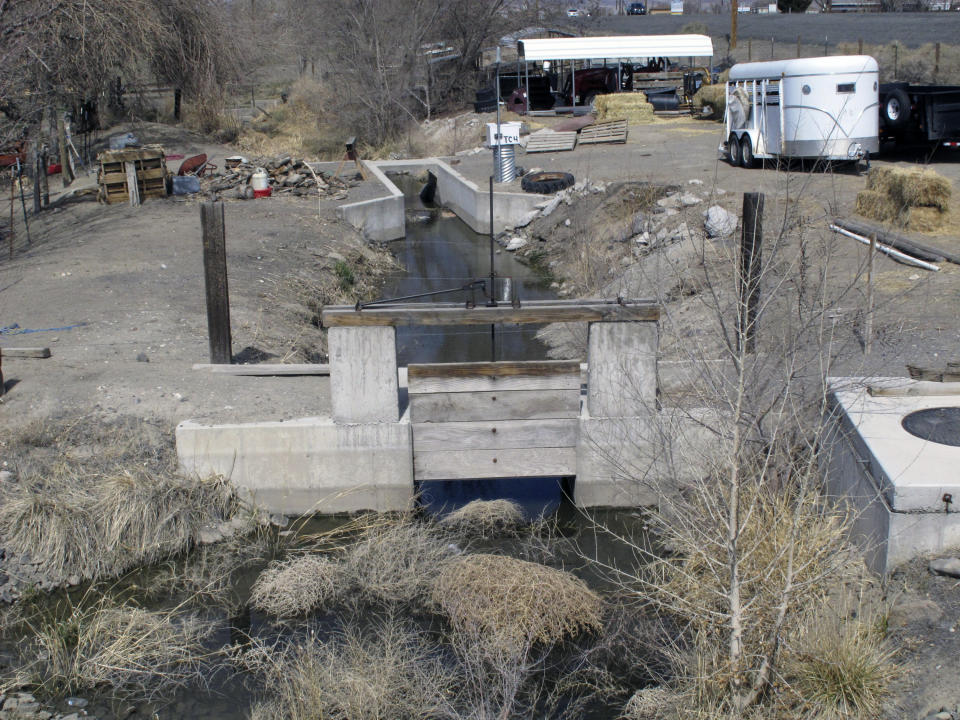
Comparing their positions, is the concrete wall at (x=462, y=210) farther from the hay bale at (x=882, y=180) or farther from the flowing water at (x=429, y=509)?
the hay bale at (x=882, y=180)

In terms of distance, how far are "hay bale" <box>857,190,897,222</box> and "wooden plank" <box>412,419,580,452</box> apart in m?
8.48

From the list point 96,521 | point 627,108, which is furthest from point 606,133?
point 96,521

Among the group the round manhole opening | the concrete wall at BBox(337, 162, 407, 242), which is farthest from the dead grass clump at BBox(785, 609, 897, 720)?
the concrete wall at BBox(337, 162, 407, 242)

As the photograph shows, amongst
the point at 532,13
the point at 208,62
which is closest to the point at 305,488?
the point at 208,62

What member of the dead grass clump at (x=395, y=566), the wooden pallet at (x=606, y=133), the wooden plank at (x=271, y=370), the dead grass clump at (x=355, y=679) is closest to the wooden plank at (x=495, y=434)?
the dead grass clump at (x=395, y=566)

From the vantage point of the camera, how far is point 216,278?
10297 mm

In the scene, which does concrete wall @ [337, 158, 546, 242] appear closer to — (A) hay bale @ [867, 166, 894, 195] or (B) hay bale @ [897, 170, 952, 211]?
(A) hay bale @ [867, 166, 894, 195]

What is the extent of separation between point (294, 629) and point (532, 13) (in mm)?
45232

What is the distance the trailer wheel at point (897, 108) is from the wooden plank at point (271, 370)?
15.2 meters

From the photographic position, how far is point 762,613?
18.0ft

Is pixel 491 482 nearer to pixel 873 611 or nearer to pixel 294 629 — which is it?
pixel 294 629

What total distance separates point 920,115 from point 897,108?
0.49 metres

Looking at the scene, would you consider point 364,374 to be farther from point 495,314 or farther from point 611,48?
point 611,48

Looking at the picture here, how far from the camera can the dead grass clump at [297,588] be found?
298 inches
